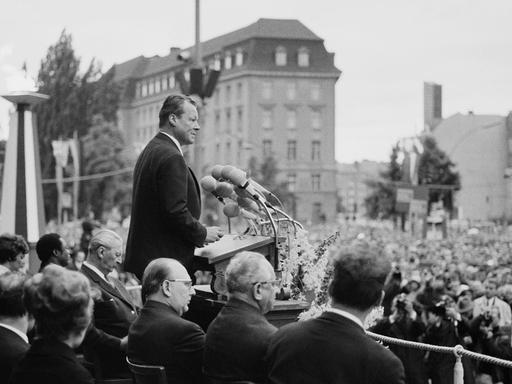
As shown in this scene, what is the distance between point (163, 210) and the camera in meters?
6.27

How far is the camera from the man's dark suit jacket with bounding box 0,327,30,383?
4695 millimetres

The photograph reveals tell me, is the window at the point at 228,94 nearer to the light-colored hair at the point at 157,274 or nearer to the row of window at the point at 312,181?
the row of window at the point at 312,181

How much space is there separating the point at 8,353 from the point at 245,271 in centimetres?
117

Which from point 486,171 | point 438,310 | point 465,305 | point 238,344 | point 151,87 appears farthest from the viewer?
point 151,87

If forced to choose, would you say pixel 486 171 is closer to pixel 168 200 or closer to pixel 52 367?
pixel 168 200

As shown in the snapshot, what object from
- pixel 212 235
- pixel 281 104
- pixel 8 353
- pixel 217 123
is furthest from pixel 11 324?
pixel 217 123

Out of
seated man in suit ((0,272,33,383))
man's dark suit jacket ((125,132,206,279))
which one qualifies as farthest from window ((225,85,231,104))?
seated man in suit ((0,272,33,383))

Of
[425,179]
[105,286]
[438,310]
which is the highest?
[425,179]

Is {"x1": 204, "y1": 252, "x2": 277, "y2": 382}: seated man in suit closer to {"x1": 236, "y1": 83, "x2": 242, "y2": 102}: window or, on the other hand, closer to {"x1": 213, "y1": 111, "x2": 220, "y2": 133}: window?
{"x1": 236, "y1": 83, "x2": 242, "y2": 102}: window

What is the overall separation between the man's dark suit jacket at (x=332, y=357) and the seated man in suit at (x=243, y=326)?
1.71ft

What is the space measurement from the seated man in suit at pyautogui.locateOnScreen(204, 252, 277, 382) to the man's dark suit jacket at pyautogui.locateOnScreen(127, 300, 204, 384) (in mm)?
179

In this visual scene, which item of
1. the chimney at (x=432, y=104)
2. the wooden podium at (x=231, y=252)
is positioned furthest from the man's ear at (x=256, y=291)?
the chimney at (x=432, y=104)

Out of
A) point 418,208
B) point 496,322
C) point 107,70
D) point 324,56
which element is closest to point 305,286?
point 496,322

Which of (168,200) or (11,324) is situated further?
(168,200)
